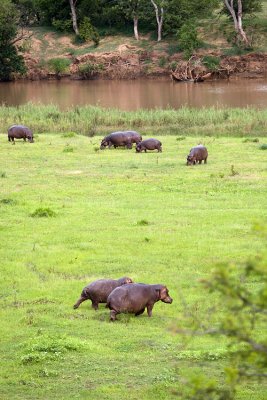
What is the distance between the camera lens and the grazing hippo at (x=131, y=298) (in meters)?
12.1

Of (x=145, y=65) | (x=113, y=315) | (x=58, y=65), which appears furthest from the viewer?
(x=58, y=65)

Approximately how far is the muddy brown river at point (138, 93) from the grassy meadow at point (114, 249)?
1746 cm

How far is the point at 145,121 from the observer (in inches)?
1452

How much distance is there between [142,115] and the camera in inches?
1473

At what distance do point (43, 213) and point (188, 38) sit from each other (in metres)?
56.1

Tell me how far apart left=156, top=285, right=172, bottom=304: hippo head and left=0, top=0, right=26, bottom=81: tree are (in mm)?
60793

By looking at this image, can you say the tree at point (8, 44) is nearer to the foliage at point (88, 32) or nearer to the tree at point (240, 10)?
the foliage at point (88, 32)

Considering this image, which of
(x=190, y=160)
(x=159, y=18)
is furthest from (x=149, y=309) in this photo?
(x=159, y=18)

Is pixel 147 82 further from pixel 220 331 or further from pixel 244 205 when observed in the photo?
pixel 220 331

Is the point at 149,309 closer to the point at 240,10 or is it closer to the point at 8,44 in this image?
the point at 8,44

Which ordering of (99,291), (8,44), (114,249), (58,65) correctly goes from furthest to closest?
(58,65) < (8,44) < (114,249) < (99,291)

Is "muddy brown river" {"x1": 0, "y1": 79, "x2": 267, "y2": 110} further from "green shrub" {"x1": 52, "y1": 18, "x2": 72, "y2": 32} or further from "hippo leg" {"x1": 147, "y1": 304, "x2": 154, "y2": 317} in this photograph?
"hippo leg" {"x1": 147, "y1": 304, "x2": 154, "y2": 317}

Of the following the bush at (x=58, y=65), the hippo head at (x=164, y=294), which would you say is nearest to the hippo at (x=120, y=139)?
the hippo head at (x=164, y=294)

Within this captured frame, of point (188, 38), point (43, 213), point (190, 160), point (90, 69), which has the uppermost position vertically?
point (43, 213)
